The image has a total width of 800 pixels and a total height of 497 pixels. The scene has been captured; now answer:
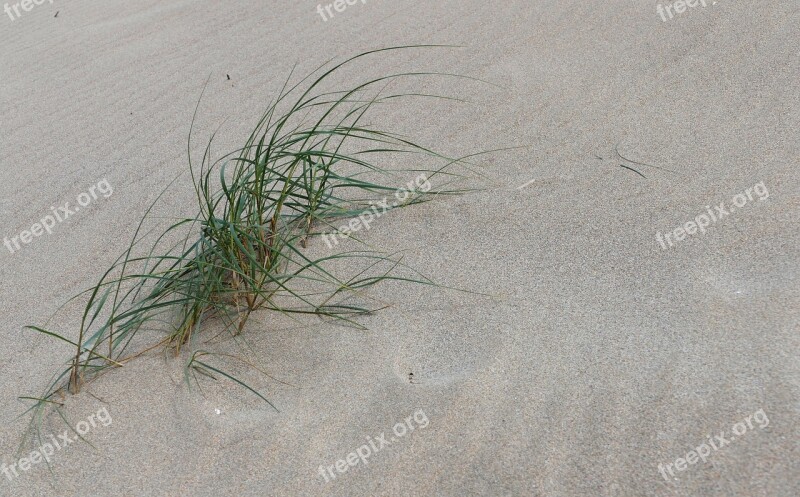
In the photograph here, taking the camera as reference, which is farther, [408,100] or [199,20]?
[199,20]

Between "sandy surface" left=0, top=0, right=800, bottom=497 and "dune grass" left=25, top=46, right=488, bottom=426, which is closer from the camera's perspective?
"sandy surface" left=0, top=0, right=800, bottom=497

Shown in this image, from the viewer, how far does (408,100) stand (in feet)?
11.0

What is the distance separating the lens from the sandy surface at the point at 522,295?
5.71 ft

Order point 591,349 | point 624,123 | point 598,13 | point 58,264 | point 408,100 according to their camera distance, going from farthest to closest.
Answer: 1. point 598,13
2. point 408,100
3. point 624,123
4. point 58,264
5. point 591,349

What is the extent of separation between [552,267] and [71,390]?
50.4 inches

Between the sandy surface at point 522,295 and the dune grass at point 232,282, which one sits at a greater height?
the dune grass at point 232,282

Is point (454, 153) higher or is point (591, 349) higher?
point (454, 153)

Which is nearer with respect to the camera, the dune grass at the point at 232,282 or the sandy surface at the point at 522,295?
the sandy surface at the point at 522,295

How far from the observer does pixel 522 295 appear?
215cm

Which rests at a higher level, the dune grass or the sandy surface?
the dune grass

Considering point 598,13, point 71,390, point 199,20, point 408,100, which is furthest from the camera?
point 199,20

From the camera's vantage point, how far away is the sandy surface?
174 cm

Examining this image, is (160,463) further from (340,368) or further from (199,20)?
(199,20)

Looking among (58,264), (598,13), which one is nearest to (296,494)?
(58,264)
